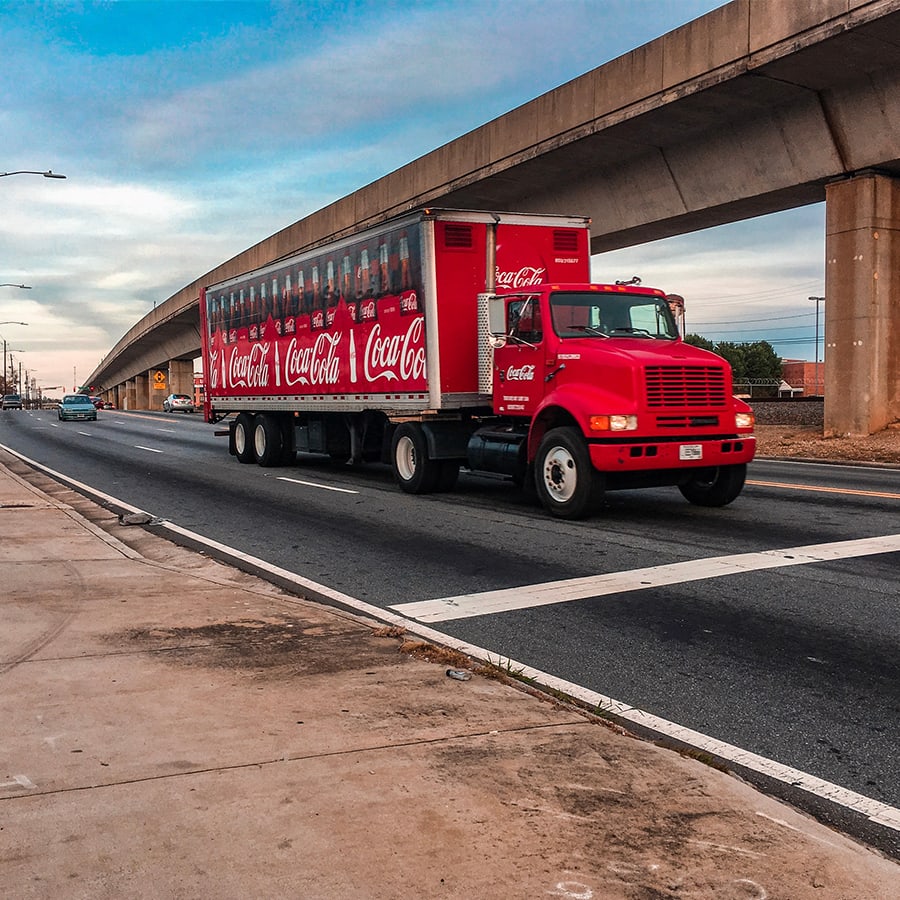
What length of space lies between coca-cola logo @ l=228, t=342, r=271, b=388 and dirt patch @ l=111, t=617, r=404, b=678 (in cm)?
1325

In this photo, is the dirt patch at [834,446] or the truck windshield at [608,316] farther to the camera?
the dirt patch at [834,446]

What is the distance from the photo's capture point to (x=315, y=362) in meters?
16.9

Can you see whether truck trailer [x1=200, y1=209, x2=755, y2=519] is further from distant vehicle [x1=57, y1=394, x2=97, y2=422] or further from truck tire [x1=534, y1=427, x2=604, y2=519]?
distant vehicle [x1=57, y1=394, x2=97, y2=422]

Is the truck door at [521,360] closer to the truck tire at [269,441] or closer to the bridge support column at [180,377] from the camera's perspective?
the truck tire at [269,441]

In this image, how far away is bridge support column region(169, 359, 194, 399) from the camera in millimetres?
83975

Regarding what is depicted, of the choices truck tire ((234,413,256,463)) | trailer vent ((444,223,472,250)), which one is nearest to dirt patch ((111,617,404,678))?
trailer vent ((444,223,472,250))

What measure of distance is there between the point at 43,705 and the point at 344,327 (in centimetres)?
1164

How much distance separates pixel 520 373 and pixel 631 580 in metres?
4.96

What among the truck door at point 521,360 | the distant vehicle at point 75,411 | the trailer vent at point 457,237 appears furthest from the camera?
the distant vehicle at point 75,411

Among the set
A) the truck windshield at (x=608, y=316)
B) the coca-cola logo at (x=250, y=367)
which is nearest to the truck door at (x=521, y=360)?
the truck windshield at (x=608, y=316)

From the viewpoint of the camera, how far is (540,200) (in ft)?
90.7

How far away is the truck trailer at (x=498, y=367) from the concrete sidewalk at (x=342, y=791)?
5.80 m

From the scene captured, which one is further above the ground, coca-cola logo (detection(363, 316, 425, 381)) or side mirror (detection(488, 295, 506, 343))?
side mirror (detection(488, 295, 506, 343))

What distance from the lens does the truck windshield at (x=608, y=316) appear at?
11781 mm
